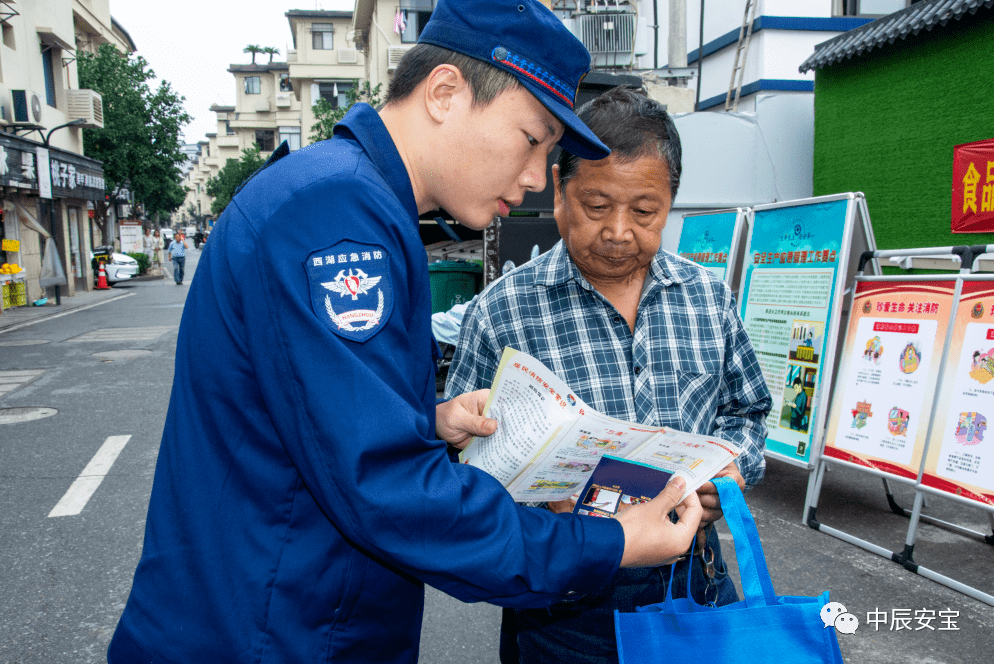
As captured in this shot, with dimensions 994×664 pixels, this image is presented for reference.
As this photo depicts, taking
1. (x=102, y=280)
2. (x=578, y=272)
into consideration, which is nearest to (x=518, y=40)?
(x=578, y=272)

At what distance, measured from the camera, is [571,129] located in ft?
4.28

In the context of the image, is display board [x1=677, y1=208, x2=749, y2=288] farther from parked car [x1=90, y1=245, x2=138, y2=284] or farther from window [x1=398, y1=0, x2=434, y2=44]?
window [x1=398, y1=0, x2=434, y2=44]

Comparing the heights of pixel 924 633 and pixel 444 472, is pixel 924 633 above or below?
below

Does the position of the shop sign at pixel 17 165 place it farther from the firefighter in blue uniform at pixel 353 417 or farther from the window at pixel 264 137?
the window at pixel 264 137

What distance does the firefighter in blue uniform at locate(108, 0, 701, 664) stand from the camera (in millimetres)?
972

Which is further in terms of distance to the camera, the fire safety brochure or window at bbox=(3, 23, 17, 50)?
window at bbox=(3, 23, 17, 50)

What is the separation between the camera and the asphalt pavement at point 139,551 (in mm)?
3238

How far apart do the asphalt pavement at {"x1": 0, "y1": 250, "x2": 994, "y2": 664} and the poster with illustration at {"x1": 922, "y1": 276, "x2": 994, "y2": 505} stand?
21.6 inches

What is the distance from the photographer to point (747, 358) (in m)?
2.00

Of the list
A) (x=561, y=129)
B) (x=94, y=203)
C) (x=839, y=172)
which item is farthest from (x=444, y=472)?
(x=94, y=203)

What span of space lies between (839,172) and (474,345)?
873cm

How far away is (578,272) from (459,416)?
0.61m

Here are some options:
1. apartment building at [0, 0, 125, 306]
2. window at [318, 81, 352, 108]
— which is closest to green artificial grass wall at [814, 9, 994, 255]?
apartment building at [0, 0, 125, 306]

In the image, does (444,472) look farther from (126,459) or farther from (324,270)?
(126,459)
